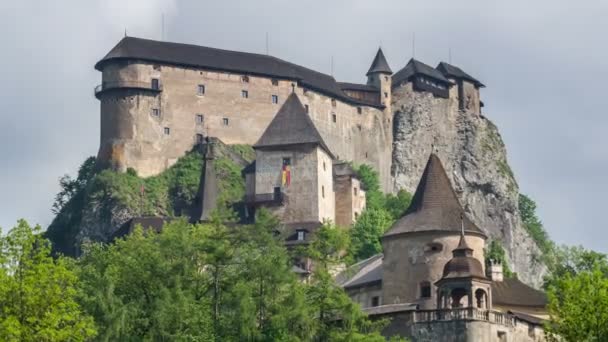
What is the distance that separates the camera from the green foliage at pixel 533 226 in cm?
15841

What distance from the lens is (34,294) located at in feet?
189

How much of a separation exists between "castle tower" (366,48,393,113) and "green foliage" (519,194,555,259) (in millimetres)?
19395

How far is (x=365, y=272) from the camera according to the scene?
8831 centimetres

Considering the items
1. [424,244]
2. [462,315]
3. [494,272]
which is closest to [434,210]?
[424,244]

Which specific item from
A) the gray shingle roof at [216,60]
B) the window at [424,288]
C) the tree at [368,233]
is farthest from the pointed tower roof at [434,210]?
the gray shingle roof at [216,60]

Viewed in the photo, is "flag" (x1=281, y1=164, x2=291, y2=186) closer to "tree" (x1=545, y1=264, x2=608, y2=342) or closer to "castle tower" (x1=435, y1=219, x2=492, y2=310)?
"castle tower" (x1=435, y1=219, x2=492, y2=310)

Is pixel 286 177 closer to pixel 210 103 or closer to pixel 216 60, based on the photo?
pixel 210 103

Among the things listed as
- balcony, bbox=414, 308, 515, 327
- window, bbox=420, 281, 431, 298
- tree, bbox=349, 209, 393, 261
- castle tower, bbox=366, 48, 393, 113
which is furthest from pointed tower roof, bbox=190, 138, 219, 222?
balcony, bbox=414, 308, 515, 327

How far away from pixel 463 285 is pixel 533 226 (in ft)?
309

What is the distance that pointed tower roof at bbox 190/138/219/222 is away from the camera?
124 m

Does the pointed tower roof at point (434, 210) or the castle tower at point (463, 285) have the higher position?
the pointed tower roof at point (434, 210)

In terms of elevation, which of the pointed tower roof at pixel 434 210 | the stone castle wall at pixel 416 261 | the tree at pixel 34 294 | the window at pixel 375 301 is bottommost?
the tree at pixel 34 294

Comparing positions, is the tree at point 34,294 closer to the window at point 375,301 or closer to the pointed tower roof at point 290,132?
the window at point 375,301

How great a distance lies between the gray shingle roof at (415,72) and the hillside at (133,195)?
2311 cm
